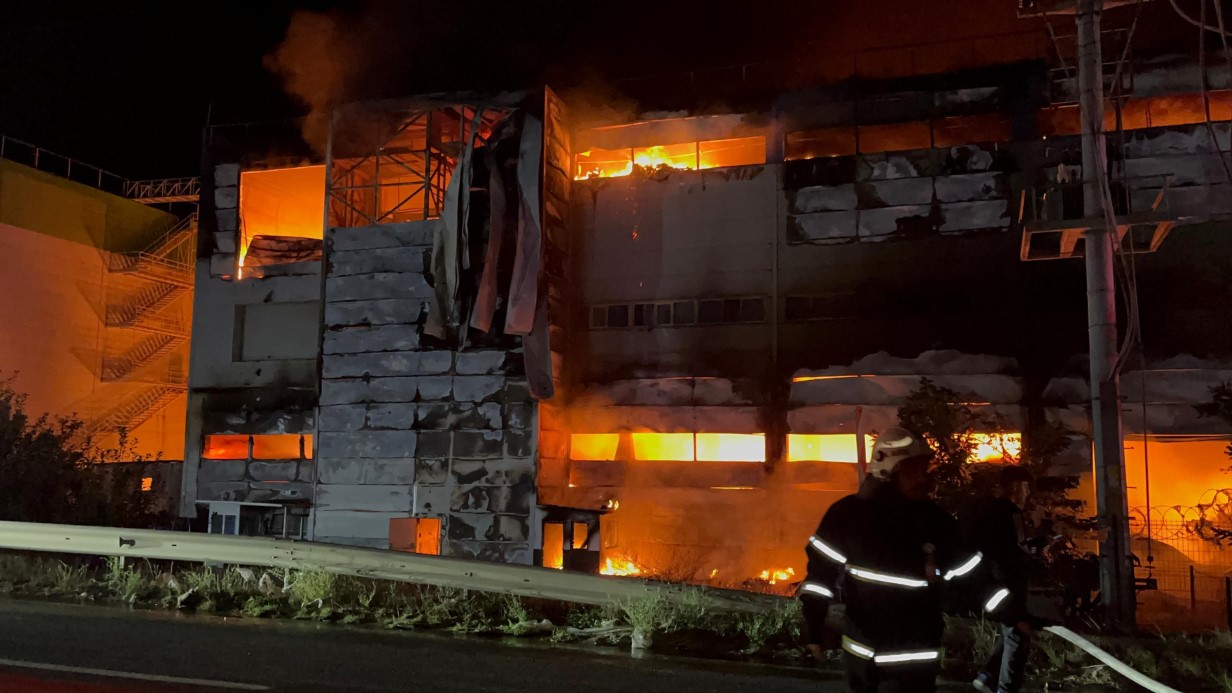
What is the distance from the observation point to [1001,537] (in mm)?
5590

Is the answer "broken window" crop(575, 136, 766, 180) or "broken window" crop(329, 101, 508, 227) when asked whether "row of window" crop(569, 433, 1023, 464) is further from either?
"broken window" crop(329, 101, 508, 227)

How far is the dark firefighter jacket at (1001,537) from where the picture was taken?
212 inches

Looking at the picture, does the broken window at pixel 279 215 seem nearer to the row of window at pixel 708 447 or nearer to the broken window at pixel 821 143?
the row of window at pixel 708 447

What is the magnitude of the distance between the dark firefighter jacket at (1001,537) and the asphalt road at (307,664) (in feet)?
4.57

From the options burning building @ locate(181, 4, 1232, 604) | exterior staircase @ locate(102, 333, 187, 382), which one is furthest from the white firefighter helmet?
exterior staircase @ locate(102, 333, 187, 382)

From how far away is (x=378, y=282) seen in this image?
17.8 m

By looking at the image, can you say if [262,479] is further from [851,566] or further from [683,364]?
[851,566]

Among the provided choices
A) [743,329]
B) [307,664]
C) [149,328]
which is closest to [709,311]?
[743,329]

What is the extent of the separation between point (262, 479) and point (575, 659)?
14336mm

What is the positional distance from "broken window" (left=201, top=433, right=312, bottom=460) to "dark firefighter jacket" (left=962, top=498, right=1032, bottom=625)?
15745mm

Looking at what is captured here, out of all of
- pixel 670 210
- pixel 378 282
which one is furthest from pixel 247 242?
pixel 670 210

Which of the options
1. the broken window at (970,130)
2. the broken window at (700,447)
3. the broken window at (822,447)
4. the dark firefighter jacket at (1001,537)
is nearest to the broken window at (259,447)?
the broken window at (700,447)

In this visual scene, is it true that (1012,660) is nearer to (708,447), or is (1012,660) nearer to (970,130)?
(708,447)

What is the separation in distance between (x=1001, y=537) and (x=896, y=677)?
2501 millimetres
